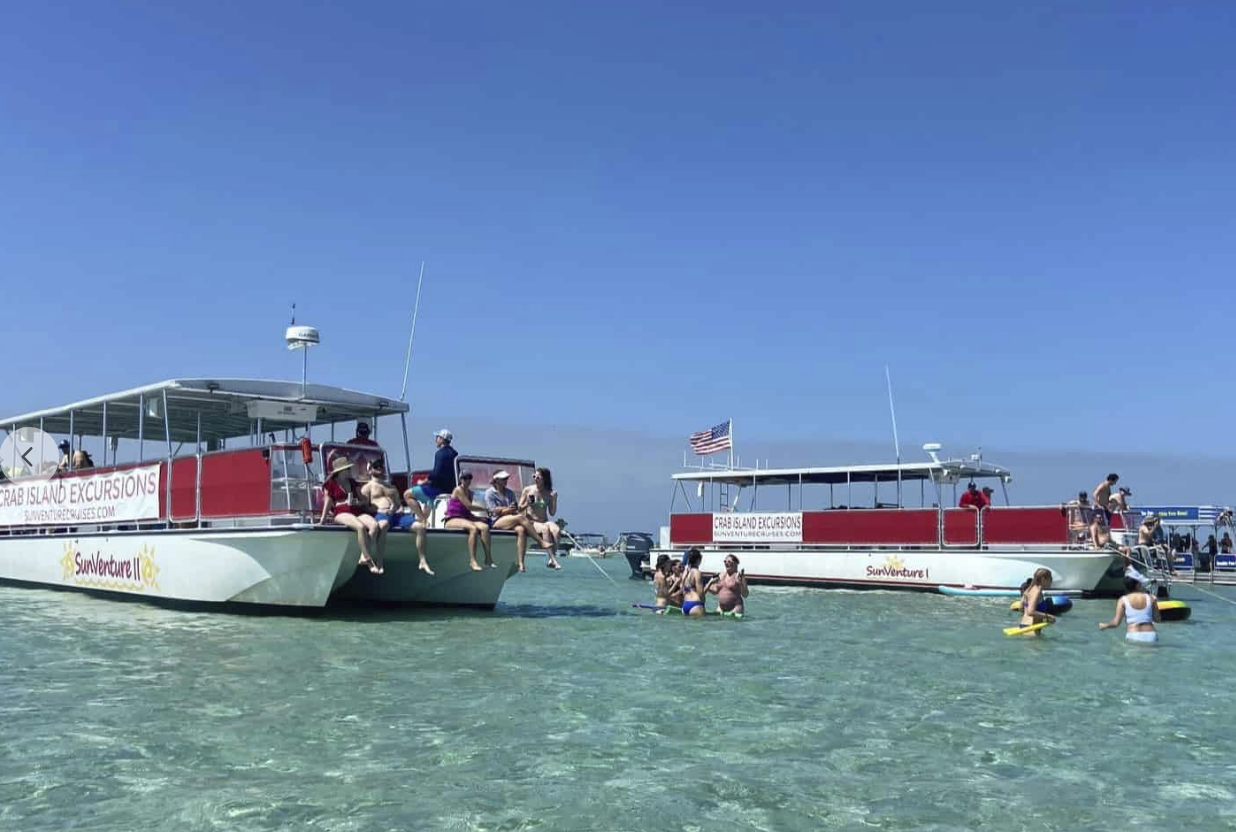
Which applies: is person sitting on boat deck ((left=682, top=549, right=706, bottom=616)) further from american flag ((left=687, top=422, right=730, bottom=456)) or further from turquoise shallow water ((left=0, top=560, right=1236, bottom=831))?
american flag ((left=687, top=422, right=730, bottom=456))

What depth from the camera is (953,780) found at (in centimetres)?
730

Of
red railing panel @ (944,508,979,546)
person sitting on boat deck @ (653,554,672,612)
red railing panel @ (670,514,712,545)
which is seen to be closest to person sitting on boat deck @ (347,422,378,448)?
person sitting on boat deck @ (653,554,672,612)

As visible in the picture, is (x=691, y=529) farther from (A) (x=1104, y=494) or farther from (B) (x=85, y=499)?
(B) (x=85, y=499)

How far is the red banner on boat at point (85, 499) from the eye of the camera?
62.2 ft

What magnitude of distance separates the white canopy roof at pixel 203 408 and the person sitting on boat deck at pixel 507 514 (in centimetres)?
297

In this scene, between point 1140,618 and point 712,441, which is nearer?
point 1140,618

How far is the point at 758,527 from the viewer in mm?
34938

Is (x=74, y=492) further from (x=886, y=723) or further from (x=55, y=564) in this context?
(x=886, y=723)

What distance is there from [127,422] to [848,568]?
63.3 ft

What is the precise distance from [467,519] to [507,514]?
757 millimetres

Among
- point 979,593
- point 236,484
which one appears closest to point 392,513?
point 236,484

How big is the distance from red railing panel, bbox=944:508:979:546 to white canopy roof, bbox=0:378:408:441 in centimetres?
1615

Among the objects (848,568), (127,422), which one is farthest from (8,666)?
(848,568)

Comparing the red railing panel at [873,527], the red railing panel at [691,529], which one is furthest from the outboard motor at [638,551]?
the red railing panel at [873,527]
